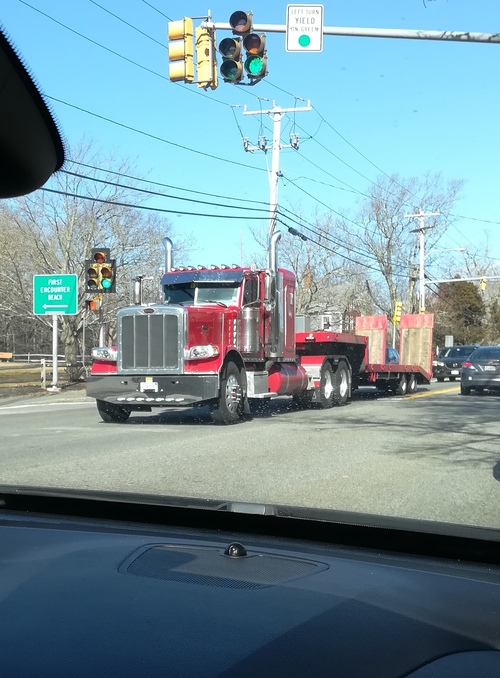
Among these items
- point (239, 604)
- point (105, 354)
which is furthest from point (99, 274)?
point (239, 604)

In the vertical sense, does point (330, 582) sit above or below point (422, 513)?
above

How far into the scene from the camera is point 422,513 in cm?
641

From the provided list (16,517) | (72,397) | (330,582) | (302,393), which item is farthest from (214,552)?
(72,397)

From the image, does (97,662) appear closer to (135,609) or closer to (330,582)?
(135,609)

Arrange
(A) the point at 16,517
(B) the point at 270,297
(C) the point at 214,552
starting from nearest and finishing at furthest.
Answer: (C) the point at 214,552
(A) the point at 16,517
(B) the point at 270,297

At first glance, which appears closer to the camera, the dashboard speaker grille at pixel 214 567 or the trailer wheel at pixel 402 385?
the dashboard speaker grille at pixel 214 567

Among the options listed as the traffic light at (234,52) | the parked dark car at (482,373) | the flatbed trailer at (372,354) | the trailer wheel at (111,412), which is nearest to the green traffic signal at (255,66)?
the traffic light at (234,52)

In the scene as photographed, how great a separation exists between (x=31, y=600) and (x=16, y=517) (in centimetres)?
146

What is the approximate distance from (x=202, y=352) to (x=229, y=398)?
1.10 metres

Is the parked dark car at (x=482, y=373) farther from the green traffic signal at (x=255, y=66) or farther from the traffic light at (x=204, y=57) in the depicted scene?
the traffic light at (x=204, y=57)

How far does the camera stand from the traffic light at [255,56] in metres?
11.3

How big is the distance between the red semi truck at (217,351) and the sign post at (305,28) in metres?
5.23

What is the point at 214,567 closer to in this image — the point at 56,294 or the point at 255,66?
the point at 255,66

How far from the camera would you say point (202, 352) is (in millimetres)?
13766
